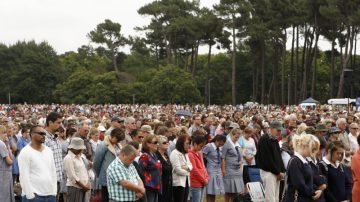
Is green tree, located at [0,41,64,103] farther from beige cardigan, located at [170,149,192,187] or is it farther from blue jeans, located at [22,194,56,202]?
blue jeans, located at [22,194,56,202]

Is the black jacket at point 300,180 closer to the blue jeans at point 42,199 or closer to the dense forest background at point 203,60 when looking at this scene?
the blue jeans at point 42,199

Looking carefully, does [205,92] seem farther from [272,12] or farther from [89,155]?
[89,155]

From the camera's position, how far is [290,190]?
301 inches

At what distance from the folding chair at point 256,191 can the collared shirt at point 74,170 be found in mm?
3522

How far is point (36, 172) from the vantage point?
7.54 metres

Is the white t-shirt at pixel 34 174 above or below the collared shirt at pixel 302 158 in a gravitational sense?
below

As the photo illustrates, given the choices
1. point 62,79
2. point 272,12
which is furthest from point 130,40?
point 272,12

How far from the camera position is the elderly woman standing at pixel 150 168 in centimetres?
886

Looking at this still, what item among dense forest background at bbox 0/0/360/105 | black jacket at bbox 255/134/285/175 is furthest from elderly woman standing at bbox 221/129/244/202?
dense forest background at bbox 0/0/360/105

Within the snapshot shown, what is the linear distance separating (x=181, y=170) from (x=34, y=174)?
2901mm

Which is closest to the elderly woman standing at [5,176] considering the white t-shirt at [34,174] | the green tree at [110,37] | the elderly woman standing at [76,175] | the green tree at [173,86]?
the elderly woman standing at [76,175]

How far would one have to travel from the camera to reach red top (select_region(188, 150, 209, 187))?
34.2ft

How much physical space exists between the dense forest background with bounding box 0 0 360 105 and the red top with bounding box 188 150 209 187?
34658 mm

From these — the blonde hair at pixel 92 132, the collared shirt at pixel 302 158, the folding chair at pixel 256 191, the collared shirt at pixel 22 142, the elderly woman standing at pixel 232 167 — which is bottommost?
the folding chair at pixel 256 191
